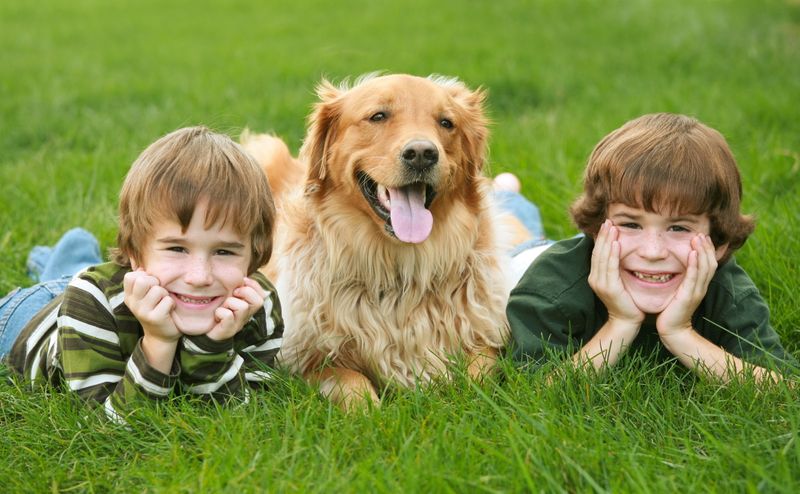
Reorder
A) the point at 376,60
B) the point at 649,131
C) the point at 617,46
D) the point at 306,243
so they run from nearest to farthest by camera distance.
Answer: the point at 649,131, the point at 306,243, the point at 376,60, the point at 617,46

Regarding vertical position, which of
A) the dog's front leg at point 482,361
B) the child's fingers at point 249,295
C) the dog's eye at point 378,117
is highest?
the dog's eye at point 378,117

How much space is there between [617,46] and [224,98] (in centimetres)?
503

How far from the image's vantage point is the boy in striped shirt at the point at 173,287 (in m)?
2.93

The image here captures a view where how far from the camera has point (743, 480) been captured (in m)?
2.26

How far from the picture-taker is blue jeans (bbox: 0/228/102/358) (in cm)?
375

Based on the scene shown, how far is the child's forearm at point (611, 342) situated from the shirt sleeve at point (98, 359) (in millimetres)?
1523

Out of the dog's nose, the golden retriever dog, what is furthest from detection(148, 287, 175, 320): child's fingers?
the dog's nose

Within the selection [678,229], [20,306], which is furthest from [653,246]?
[20,306]

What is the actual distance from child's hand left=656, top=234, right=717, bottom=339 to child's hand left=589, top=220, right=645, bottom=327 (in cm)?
11

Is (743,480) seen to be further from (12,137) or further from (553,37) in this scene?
(553,37)

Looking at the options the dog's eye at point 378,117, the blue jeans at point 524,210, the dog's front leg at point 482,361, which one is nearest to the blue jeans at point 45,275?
the dog's eye at point 378,117

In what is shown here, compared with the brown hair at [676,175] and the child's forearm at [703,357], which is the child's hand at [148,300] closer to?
the brown hair at [676,175]

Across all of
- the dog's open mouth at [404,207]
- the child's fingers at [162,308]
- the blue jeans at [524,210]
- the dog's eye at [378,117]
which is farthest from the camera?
the blue jeans at [524,210]

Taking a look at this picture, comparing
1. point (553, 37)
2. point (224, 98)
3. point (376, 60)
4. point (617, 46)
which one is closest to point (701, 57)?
point (617, 46)
